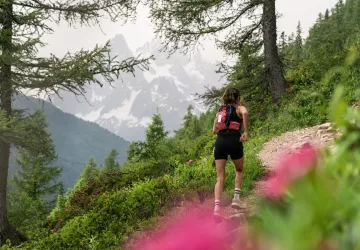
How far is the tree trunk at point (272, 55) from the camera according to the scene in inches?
507

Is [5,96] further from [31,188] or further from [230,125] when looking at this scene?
[31,188]

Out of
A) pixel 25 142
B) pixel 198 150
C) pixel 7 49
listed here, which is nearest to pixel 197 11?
pixel 198 150

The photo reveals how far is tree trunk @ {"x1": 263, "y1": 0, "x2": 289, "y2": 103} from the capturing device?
12.9 meters

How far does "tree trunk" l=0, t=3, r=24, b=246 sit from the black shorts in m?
7.97

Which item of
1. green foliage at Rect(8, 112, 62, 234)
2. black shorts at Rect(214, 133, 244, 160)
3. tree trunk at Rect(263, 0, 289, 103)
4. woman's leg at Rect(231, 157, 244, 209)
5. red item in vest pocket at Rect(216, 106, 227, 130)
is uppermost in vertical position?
tree trunk at Rect(263, 0, 289, 103)

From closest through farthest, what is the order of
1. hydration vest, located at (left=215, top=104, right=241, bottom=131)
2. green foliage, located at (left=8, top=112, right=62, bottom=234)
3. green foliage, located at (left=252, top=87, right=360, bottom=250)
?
1. green foliage, located at (left=252, top=87, right=360, bottom=250)
2. hydration vest, located at (left=215, top=104, right=241, bottom=131)
3. green foliage, located at (left=8, top=112, right=62, bottom=234)

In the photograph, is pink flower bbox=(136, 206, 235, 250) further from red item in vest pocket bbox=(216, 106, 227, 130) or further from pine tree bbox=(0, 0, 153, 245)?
pine tree bbox=(0, 0, 153, 245)

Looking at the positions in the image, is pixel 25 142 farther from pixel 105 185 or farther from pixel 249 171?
pixel 249 171

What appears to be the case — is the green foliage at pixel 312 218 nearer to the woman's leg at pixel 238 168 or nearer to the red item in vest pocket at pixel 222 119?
the red item in vest pocket at pixel 222 119

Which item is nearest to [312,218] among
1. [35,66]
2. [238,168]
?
[238,168]

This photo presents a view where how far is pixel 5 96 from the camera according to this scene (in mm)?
12219

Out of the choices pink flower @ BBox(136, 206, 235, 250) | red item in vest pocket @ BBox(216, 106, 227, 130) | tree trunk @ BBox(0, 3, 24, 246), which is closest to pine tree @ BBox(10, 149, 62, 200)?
tree trunk @ BBox(0, 3, 24, 246)

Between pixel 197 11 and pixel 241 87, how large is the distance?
3622 mm

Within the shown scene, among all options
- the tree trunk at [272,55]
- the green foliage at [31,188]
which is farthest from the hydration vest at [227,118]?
the green foliage at [31,188]
